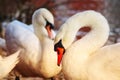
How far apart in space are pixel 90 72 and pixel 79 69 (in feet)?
0.32

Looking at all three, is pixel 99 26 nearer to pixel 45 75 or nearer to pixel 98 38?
pixel 98 38

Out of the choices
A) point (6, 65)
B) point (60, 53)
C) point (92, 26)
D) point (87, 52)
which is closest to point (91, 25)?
point (92, 26)

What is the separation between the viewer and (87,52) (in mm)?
4055

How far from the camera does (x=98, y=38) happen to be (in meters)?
4.08

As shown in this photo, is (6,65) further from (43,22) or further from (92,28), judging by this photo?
(43,22)

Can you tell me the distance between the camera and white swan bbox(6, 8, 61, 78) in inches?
197

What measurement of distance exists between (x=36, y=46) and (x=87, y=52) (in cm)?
122

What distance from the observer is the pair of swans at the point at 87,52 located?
385 cm

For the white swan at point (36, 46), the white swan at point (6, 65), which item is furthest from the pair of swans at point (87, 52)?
the white swan at point (36, 46)

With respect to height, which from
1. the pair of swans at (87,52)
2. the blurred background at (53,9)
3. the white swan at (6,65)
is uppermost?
the pair of swans at (87,52)

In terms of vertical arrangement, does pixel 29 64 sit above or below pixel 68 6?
above

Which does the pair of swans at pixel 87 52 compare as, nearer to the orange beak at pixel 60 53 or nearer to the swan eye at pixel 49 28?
the orange beak at pixel 60 53

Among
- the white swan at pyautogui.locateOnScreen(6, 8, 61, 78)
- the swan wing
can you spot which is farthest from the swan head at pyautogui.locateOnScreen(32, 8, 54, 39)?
the swan wing

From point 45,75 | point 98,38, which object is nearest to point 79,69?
point 98,38
